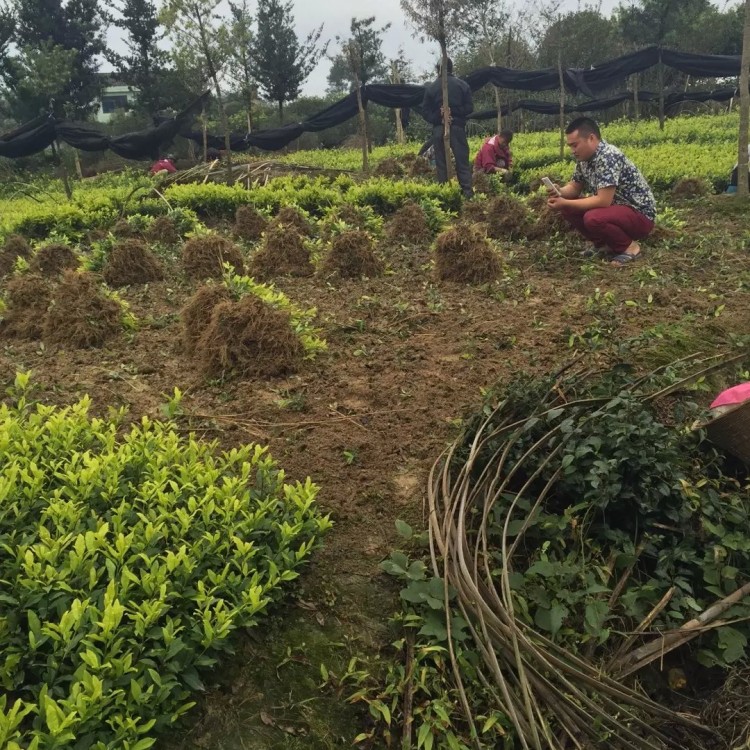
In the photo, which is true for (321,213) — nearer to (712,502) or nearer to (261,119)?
(712,502)

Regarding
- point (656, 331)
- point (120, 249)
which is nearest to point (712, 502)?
point (656, 331)

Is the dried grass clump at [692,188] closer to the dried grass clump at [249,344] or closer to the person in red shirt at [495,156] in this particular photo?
the person in red shirt at [495,156]

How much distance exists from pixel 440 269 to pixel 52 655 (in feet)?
15.7

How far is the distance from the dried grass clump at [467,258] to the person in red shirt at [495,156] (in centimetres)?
659

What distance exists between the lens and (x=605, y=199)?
18.3 feet

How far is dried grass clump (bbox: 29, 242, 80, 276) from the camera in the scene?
6562 mm

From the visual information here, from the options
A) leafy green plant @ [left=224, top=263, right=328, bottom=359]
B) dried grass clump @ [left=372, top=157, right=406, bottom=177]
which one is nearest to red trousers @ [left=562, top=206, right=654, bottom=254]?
leafy green plant @ [left=224, top=263, right=328, bottom=359]

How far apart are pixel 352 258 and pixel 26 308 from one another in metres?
2.91

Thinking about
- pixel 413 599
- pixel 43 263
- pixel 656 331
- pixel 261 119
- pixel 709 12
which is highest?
pixel 709 12

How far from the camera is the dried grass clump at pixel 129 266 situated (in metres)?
6.14

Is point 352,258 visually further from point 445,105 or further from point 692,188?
point 692,188

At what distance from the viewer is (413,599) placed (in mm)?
2082

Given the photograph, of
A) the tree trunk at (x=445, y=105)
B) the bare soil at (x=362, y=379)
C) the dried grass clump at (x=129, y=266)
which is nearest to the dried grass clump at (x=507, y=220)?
the bare soil at (x=362, y=379)

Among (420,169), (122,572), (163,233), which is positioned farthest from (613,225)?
(420,169)
